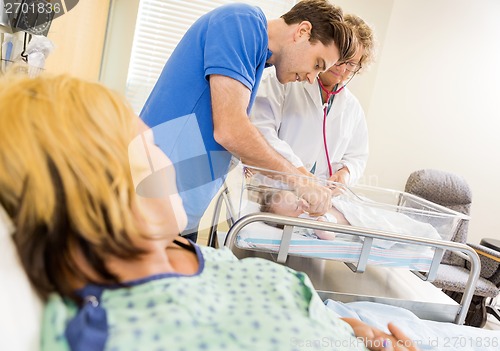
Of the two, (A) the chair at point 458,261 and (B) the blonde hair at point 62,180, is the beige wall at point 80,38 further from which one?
(A) the chair at point 458,261

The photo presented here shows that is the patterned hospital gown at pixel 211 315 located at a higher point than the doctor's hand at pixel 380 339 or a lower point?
higher

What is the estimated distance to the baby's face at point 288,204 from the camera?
128 centimetres

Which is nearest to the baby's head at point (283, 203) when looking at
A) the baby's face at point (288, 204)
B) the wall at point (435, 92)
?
the baby's face at point (288, 204)

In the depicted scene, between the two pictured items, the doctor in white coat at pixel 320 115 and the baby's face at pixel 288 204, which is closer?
the baby's face at pixel 288 204

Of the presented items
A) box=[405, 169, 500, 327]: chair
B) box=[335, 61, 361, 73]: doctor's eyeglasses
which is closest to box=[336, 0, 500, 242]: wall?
box=[405, 169, 500, 327]: chair

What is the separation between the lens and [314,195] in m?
1.25

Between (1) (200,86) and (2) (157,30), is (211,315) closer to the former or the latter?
(1) (200,86)

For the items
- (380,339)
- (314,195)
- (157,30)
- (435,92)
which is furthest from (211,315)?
(435,92)

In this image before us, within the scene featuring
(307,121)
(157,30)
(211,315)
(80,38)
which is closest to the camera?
(211,315)

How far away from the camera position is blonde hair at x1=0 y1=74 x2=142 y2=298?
0.55m

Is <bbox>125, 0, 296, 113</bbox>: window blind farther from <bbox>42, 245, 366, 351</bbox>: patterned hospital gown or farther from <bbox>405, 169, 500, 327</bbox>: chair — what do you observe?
Result: <bbox>42, 245, 366, 351</bbox>: patterned hospital gown

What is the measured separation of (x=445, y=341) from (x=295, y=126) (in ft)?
3.39

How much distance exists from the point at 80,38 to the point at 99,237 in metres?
2.48

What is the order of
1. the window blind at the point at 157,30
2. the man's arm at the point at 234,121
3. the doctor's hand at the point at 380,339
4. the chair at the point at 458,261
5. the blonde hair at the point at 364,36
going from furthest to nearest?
the window blind at the point at 157,30 < the chair at the point at 458,261 < the blonde hair at the point at 364,36 < the man's arm at the point at 234,121 < the doctor's hand at the point at 380,339
